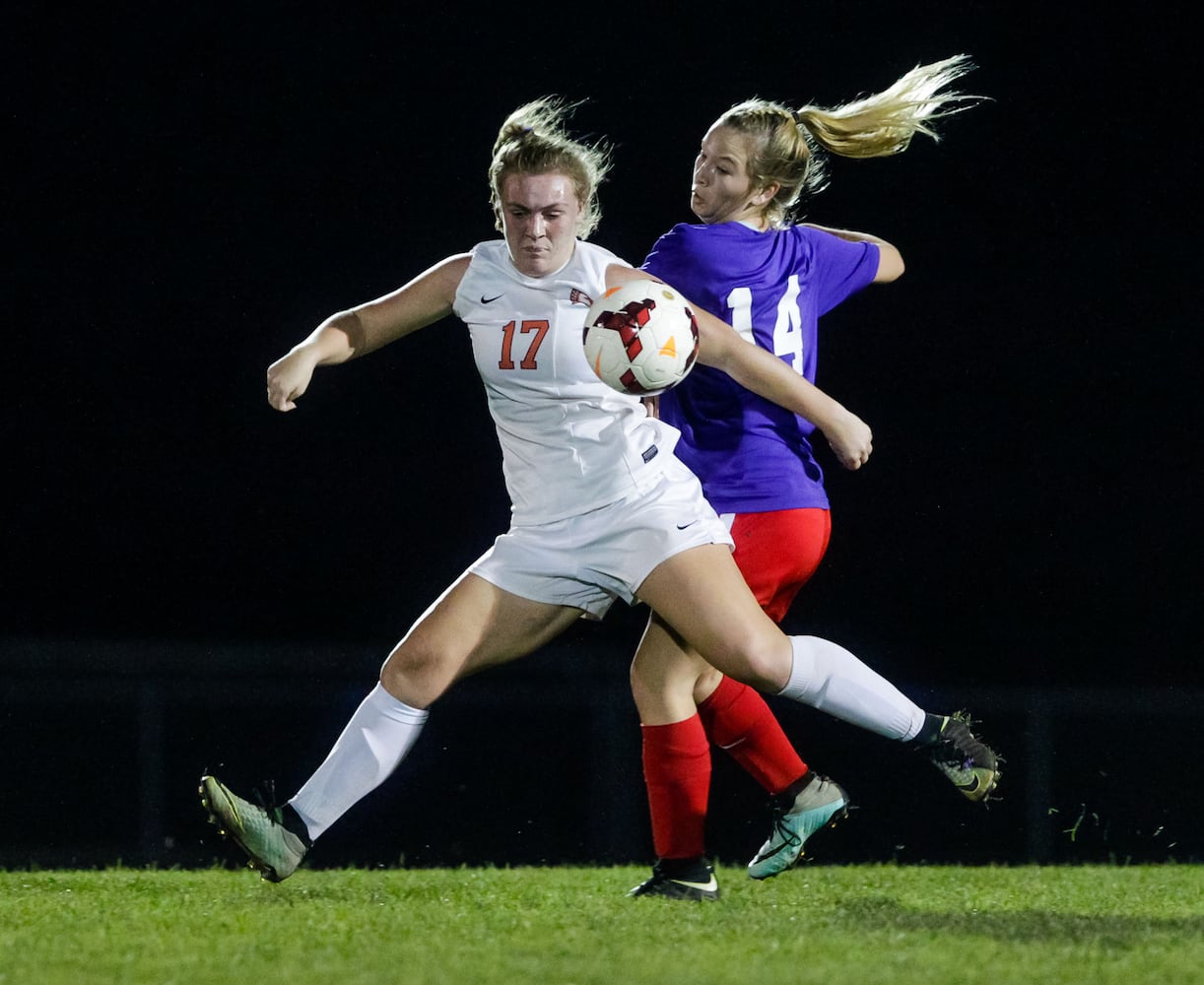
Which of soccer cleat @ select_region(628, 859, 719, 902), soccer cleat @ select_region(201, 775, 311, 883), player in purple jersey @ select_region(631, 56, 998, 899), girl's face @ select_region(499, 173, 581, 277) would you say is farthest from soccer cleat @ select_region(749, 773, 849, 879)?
girl's face @ select_region(499, 173, 581, 277)

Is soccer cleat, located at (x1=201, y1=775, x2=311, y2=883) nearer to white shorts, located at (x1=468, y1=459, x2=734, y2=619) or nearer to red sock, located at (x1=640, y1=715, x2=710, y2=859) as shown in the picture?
white shorts, located at (x1=468, y1=459, x2=734, y2=619)

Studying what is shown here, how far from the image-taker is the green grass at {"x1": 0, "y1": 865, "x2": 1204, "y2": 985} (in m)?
2.78

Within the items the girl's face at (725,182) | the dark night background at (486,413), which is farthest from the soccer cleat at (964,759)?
the dark night background at (486,413)

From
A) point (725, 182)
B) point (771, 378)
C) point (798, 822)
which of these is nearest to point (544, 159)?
point (725, 182)

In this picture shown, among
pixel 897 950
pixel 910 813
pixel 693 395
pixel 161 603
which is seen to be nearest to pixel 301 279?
pixel 161 603

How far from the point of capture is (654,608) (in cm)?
396

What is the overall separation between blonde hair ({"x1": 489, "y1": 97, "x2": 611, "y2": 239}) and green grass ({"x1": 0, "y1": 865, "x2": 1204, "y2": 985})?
67.5 inches

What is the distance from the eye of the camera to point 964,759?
421 centimetres

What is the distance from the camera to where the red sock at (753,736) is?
174 inches

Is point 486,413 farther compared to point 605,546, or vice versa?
point 486,413

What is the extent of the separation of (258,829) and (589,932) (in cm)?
93

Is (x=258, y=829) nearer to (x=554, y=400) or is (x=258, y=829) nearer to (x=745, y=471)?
(x=554, y=400)

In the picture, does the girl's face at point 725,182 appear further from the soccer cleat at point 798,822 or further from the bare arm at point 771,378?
the soccer cleat at point 798,822

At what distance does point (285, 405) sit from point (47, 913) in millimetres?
1303
